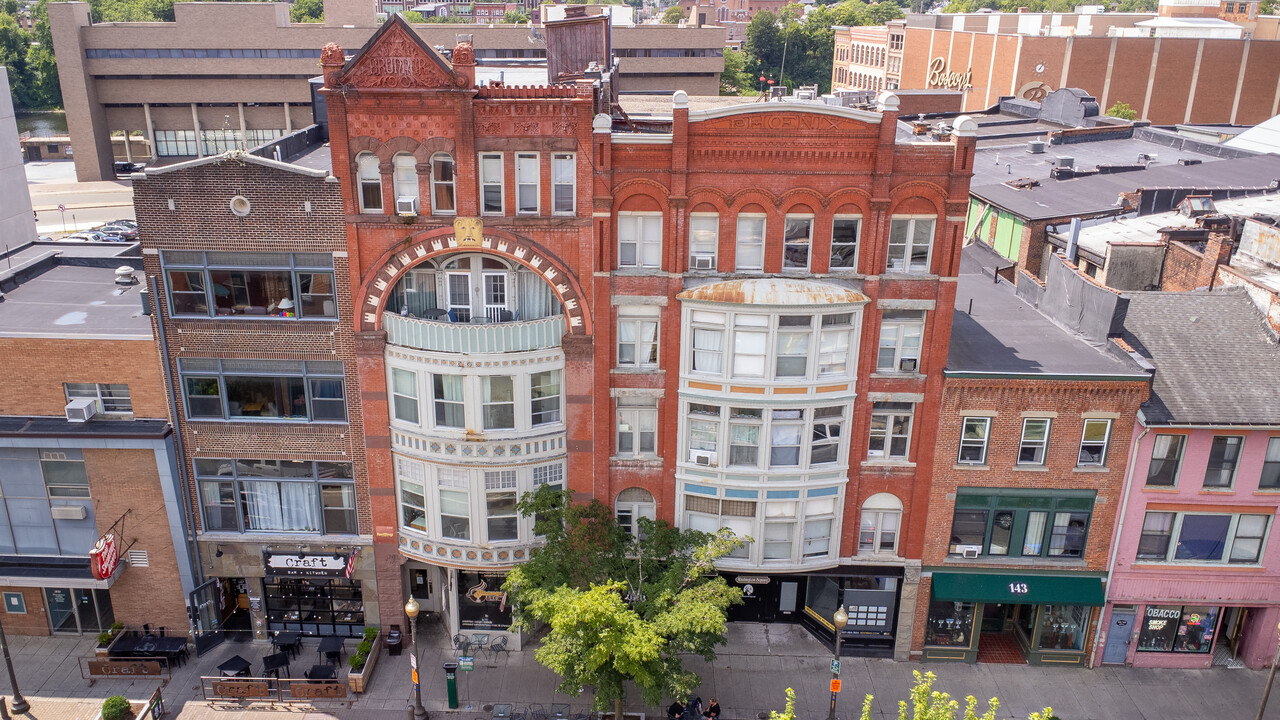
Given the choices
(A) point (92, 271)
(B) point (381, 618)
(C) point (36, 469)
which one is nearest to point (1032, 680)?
(B) point (381, 618)

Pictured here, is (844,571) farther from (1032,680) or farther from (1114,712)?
(1114,712)

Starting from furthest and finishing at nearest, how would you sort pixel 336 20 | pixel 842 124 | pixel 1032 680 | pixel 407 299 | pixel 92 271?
pixel 336 20, pixel 92 271, pixel 1032 680, pixel 407 299, pixel 842 124

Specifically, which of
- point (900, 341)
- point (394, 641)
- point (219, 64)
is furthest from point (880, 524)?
point (219, 64)

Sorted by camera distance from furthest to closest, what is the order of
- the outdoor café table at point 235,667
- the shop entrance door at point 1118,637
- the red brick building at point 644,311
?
the shop entrance door at point 1118,637, the outdoor café table at point 235,667, the red brick building at point 644,311

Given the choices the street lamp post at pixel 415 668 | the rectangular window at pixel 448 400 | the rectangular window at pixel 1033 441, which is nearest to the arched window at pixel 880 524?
the rectangular window at pixel 1033 441

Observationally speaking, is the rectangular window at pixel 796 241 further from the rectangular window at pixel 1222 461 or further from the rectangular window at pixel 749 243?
the rectangular window at pixel 1222 461

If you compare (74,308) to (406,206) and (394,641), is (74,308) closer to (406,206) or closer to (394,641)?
(406,206)

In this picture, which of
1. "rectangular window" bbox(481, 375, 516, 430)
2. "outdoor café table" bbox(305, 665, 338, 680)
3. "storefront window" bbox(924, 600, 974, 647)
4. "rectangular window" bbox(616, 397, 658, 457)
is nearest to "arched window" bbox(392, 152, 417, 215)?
"rectangular window" bbox(481, 375, 516, 430)
